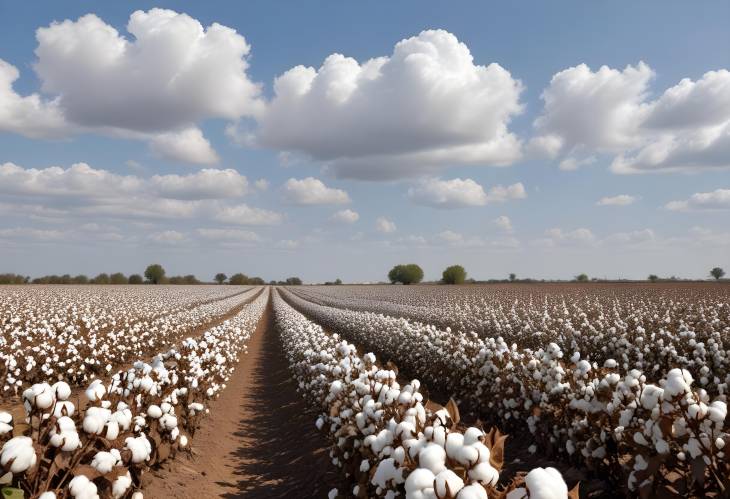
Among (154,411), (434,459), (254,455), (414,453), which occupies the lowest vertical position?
(254,455)

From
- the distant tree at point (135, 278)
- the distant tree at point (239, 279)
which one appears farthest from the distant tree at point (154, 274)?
the distant tree at point (239, 279)

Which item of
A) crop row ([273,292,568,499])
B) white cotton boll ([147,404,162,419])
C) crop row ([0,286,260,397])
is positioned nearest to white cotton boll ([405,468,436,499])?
crop row ([273,292,568,499])

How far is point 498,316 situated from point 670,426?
757 inches

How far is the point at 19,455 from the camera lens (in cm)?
326

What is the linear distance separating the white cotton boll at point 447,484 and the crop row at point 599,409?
81.0 inches

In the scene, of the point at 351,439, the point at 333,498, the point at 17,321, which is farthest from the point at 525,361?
the point at 17,321

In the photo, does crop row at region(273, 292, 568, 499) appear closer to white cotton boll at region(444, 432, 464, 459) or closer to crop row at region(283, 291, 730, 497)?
white cotton boll at region(444, 432, 464, 459)

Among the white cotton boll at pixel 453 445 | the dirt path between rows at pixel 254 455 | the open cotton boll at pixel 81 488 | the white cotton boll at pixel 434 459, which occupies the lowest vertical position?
the dirt path between rows at pixel 254 455

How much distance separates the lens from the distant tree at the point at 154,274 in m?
158

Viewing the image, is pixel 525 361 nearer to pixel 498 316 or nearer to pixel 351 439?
pixel 351 439

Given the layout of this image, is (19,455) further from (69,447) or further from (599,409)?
(599,409)

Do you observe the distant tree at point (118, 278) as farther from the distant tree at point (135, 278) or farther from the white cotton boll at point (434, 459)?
the white cotton boll at point (434, 459)

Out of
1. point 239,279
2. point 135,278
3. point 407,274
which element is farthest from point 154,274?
point 407,274

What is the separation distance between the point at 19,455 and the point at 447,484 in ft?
9.21
